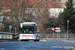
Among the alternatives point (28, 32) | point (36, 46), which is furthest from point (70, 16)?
point (36, 46)

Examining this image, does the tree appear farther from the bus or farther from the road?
the road

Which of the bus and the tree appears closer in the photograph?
the bus

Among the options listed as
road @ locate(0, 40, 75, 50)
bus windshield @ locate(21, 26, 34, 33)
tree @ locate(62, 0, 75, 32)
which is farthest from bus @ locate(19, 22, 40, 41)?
tree @ locate(62, 0, 75, 32)

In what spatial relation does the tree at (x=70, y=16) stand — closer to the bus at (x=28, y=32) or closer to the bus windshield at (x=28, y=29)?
the bus at (x=28, y=32)

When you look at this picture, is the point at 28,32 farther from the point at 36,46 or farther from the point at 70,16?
the point at 70,16

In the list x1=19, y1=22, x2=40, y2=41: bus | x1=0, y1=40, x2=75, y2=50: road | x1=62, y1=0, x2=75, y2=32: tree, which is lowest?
x1=0, y1=40, x2=75, y2=50: road

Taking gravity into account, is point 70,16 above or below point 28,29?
above

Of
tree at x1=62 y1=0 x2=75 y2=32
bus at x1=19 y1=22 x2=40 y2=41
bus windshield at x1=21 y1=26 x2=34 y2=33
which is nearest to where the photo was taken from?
bus at x1=19 y1=22 x2=40 y2=41

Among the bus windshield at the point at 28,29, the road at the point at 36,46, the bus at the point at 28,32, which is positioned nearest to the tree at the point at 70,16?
the bus at the point at 28,32

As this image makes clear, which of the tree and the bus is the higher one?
the tree

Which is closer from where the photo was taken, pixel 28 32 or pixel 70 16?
pixel 28 32

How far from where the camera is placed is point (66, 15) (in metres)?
57.5

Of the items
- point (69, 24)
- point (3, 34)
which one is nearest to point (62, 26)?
point (69, 24)

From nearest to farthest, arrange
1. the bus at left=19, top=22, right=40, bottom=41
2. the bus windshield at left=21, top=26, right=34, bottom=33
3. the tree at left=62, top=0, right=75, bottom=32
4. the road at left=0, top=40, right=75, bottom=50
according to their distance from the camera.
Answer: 1. the road at left=0, top=40, right=75, bottom=50
2. the bus at left=19, top=22, right=40, bottom=41
3. the bus windshield at left=21, top=26, right=34, bottom=33
4. the tree at left=62, top=0, right=75, bottom=32
